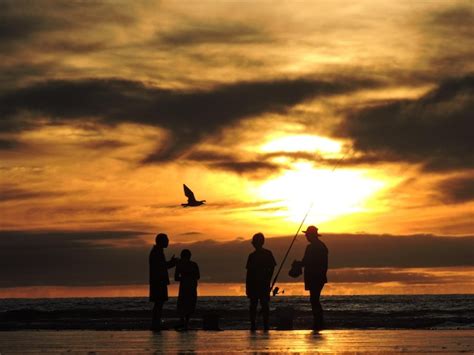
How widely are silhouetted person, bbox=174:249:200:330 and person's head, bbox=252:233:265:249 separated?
7.20 ft

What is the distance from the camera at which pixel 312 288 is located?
20.0 metres

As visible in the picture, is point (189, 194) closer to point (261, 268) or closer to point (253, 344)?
point (261, 268)

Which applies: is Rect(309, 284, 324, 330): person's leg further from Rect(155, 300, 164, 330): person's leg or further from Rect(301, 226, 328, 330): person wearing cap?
Rect(155, 300, 164, 330): person's leg

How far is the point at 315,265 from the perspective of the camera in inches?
791

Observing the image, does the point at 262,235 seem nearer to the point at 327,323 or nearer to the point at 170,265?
the point at 170,265

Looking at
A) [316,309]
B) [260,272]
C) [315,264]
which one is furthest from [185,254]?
[316,309]

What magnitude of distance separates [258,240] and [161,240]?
2.00 meters

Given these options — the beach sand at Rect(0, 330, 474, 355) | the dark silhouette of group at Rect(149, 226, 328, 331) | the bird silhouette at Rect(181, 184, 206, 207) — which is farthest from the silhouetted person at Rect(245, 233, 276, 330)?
the bird silhouette at Rect(181, 184, 206, 207)

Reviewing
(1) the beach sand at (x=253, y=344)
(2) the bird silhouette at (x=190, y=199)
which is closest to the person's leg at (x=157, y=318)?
(1) the beach sand at (x=253, y=344)

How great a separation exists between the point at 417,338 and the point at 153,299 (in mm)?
6383

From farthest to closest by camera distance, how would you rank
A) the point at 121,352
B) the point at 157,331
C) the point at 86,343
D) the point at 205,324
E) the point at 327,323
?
the point at 327,323 < the point at 205,324 < the point at 157,331 < the point at 86,343 < the point at 121,352

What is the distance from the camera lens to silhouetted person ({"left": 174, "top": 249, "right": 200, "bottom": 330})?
2136cm

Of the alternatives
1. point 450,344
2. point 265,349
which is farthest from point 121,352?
point 450,344

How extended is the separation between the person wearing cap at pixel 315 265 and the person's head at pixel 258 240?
108 centimetres
